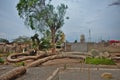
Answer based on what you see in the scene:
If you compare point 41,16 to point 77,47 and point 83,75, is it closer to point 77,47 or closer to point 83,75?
point 77,47

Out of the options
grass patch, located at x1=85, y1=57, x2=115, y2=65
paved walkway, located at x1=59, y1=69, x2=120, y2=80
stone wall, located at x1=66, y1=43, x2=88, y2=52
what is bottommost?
paved walkway, located at x1=59, y1=69, x2=120, y2=80

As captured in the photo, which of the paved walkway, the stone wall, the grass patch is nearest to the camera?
the paved walkway

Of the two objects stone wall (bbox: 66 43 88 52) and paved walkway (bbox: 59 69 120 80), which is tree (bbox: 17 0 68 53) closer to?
stone wall (bbox: 66 43 88 52)

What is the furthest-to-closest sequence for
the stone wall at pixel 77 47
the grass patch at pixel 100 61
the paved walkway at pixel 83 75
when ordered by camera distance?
the stone wall at pixel 77 47 < the grass patch at pixel 100 61 < the paved walkway at pixel 83 75

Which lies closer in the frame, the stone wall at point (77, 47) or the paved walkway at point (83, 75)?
the paved walkway at point (83, 75)

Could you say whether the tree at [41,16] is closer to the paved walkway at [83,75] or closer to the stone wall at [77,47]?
the stone wall at [77,47]

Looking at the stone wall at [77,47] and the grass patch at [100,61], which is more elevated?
the stone wall at [77,47]

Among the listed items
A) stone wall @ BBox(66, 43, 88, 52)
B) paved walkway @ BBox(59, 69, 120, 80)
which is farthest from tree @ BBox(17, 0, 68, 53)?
paved walkway @ BBox(59, 69, 120, 80)

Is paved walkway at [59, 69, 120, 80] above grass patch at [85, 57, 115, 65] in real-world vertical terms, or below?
below

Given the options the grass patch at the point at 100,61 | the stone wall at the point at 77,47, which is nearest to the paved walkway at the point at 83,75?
the grass patch at the point at 100,61

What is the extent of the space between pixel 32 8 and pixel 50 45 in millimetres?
6622

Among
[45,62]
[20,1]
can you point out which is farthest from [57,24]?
[45,62]

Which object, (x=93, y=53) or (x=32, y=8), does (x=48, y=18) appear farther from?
(x=93, y=53)

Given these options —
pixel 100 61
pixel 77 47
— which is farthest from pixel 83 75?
pixel 77 47
